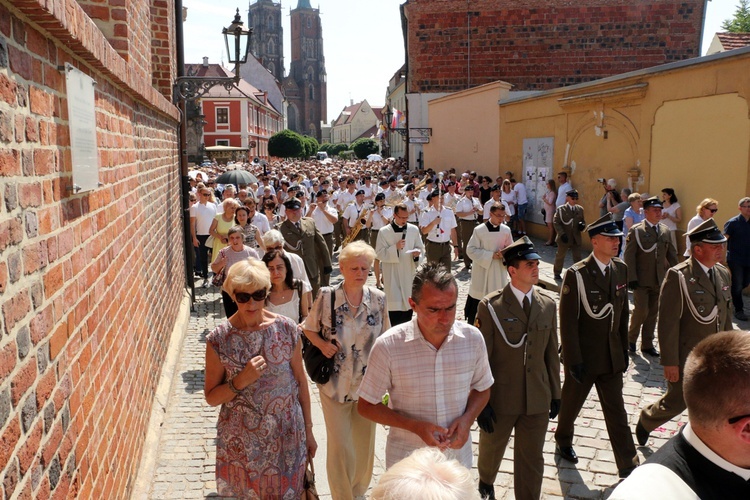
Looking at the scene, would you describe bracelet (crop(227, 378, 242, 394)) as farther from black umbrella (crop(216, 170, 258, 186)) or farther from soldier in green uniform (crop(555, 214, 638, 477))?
black umbrella (crop(216, 170, 258, 186))

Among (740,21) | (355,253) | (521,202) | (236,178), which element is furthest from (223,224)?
(740,21)

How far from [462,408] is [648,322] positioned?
5.98 metres

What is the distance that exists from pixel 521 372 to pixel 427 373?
130cm

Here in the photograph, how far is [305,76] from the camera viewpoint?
139 m

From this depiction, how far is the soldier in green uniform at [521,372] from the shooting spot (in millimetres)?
4809

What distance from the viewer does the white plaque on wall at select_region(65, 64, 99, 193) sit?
3.11 m

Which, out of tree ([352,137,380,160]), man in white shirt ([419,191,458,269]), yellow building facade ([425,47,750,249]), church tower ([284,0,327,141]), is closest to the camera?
man in white shirt ([419,191,458,269])

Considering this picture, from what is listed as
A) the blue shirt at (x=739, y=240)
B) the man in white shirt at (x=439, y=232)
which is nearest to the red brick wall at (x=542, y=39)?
the man in white shirt at (x=439, y=232)

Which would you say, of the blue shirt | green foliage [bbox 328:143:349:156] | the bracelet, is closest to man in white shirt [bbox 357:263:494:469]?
the bracelet

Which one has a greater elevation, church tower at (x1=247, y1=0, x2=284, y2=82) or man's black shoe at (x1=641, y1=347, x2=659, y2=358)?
church tower at (x1=247, y1=0, x2=284, y2=82)

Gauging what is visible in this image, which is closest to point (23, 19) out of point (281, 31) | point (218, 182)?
point (218, 182)

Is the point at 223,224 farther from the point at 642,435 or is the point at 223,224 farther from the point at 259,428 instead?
the point at 259,428

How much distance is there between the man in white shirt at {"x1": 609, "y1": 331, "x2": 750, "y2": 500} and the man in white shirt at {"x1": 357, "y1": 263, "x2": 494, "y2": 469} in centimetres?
148

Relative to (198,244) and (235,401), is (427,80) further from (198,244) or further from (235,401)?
(235,401)
